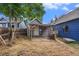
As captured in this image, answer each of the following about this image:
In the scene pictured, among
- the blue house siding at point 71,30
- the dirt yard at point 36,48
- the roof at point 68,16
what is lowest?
the dirt yard at point 36,48

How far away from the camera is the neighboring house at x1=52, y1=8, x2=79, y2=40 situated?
3.49 metres

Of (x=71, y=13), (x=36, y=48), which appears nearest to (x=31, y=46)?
(x=36, y=48)

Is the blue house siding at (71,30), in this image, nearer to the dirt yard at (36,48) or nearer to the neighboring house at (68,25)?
the neighboring house at (68,25)

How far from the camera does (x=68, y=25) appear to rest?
3.62 meters

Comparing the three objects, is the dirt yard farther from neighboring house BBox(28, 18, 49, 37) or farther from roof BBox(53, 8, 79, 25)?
roof BBox(53, 8, 79, 25)

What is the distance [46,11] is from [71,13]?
17.1 inches

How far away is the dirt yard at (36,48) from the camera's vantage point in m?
3.38

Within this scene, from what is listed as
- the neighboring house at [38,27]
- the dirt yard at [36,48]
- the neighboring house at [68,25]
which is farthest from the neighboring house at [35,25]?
the neighboring house at [68,25]

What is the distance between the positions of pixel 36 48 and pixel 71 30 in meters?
0.69

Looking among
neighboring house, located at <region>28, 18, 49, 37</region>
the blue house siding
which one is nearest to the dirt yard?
neighboring house, located at <region>28, 18, 49, 37</region>

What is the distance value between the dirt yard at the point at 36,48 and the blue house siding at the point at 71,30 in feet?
0.67

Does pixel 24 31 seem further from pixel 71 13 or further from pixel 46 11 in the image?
pixel 71 13

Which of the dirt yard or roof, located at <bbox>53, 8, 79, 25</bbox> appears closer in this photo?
the dirt yard

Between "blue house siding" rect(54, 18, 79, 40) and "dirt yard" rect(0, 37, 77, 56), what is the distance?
8.1 inches
